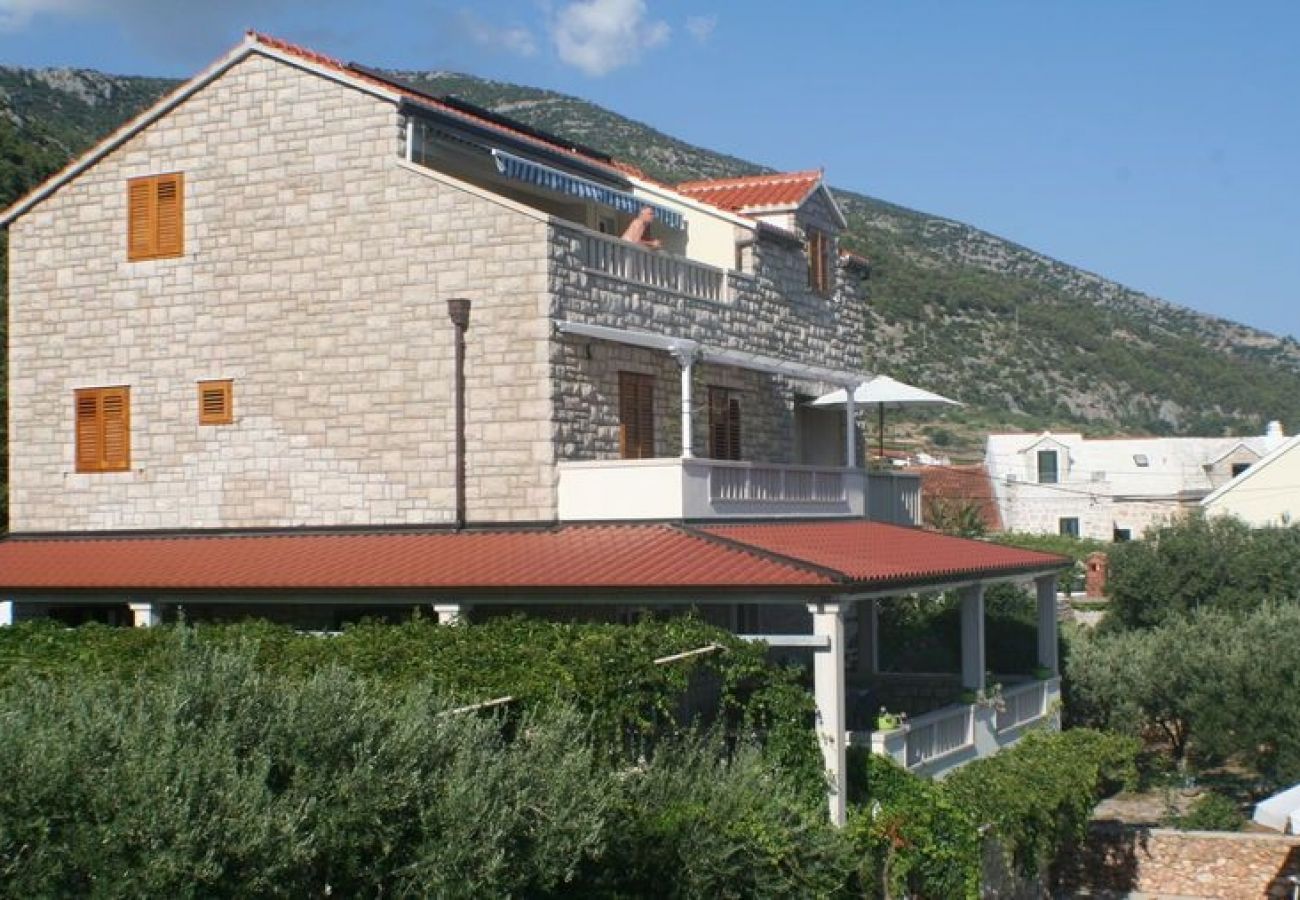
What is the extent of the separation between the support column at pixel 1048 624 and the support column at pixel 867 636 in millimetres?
2642

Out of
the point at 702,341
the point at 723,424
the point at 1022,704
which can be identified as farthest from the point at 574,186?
the point at 1022,704

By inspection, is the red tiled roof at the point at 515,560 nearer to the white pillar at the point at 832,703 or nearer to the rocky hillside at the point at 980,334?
the white pillar at the point at 832,703

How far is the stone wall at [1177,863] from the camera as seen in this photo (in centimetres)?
2402

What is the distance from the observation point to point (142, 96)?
3780 inches

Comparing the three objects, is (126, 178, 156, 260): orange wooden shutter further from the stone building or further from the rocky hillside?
the rocky hillside

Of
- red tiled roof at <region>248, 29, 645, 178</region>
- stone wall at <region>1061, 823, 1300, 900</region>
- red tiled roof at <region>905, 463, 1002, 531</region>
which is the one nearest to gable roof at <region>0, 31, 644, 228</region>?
red tiled roof at <region>248, 29, 645, 178</region>

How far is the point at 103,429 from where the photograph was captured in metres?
24.9

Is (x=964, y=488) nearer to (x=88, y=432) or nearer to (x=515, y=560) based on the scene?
(x=88, y=432)

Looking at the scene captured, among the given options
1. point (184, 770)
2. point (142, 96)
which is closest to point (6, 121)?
point (142, 96)

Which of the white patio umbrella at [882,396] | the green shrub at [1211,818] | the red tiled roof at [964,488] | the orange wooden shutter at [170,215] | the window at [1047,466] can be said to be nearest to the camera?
the orange wooden shutter at [170,215]

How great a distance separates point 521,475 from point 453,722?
9.11 meters

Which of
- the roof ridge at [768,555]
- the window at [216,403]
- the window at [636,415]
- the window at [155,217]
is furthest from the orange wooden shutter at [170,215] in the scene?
the roof ridge at [768,555]

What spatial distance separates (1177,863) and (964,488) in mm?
45947

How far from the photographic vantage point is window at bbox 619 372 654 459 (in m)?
23.4
